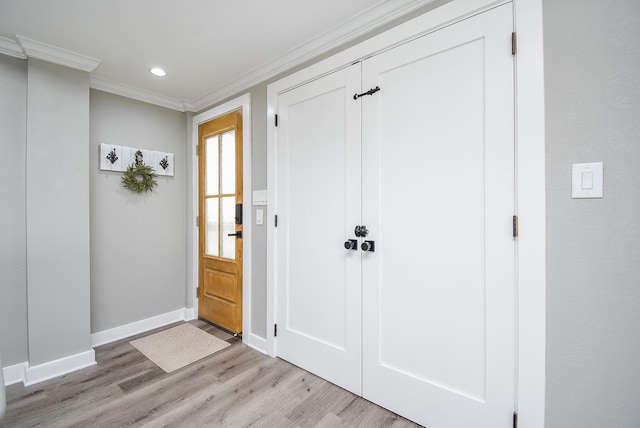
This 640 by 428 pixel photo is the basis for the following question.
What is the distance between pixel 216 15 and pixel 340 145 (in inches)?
45.1

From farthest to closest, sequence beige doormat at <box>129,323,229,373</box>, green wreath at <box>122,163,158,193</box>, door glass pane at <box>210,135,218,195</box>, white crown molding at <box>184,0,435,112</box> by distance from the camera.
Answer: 1. door glass pane at <box>210,135,218,195</box>
2. green wreath at <box>122,163,158,193</box>
3. beige doormat at <box>129,323,229,373</box>
4. white crown molding at <box>184,0,435,112</box>

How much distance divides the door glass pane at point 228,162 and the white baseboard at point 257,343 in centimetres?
141

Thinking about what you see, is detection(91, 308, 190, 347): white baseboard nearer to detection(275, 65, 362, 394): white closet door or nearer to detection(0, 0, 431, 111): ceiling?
detection(275, 65, 362, 394): white closet door

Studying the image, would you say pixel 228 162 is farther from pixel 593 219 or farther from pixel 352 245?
pixel 593 219

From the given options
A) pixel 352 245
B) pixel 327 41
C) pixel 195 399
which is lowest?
pixel 195 399

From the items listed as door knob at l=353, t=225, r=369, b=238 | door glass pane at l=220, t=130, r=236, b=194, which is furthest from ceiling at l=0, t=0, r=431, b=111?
door knob at l=353, t=225, r=369, b=238

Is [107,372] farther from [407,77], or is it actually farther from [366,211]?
[407,77]

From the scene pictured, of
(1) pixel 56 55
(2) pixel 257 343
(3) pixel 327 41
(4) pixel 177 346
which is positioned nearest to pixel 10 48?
(1) pixel 56 55

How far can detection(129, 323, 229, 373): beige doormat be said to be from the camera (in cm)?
231

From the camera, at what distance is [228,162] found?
9.42 ft

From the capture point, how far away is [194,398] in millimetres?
1843

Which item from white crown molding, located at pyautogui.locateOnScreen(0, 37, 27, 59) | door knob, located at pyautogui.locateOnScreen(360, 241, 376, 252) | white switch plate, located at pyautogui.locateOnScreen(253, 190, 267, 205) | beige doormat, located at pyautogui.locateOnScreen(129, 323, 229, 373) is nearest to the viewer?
door knob, located at pyautogui.locateOnScreen(360, 241, 376, 252)

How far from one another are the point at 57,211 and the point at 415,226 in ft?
8.88

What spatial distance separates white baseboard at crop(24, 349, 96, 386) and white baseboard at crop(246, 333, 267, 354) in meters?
1.26
